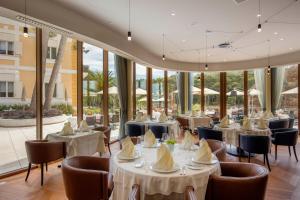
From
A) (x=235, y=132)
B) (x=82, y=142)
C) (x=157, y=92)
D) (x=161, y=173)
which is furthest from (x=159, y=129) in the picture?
(x=157, y=92)

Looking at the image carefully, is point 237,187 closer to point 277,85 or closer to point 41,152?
point 41,152

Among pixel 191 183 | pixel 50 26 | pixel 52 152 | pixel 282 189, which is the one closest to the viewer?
pixel 191 183

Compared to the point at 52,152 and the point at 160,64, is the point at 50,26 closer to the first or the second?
the point at 52,152

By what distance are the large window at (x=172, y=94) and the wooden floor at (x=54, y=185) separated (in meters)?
6.63

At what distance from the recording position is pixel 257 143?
191 inches

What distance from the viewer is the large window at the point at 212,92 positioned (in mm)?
11945

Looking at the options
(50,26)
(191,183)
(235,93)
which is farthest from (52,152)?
(235,93)

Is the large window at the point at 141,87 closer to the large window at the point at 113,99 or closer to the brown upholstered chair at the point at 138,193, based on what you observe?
the large window at the point at 113,99

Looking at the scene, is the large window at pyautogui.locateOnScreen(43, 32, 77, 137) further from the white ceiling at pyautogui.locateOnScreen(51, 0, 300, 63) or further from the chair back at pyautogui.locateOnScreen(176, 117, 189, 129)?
the chair back at pyautogui.locateOnScreen(176, 117, 189, 129)

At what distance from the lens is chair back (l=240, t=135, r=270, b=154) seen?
4807 mm

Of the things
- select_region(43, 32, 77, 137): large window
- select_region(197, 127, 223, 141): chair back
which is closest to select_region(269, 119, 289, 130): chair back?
select_region(197, 127, 223, 141): chair back

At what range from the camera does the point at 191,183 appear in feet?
7.57

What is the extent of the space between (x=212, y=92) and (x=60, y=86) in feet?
26.6

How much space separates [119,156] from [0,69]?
369cm
